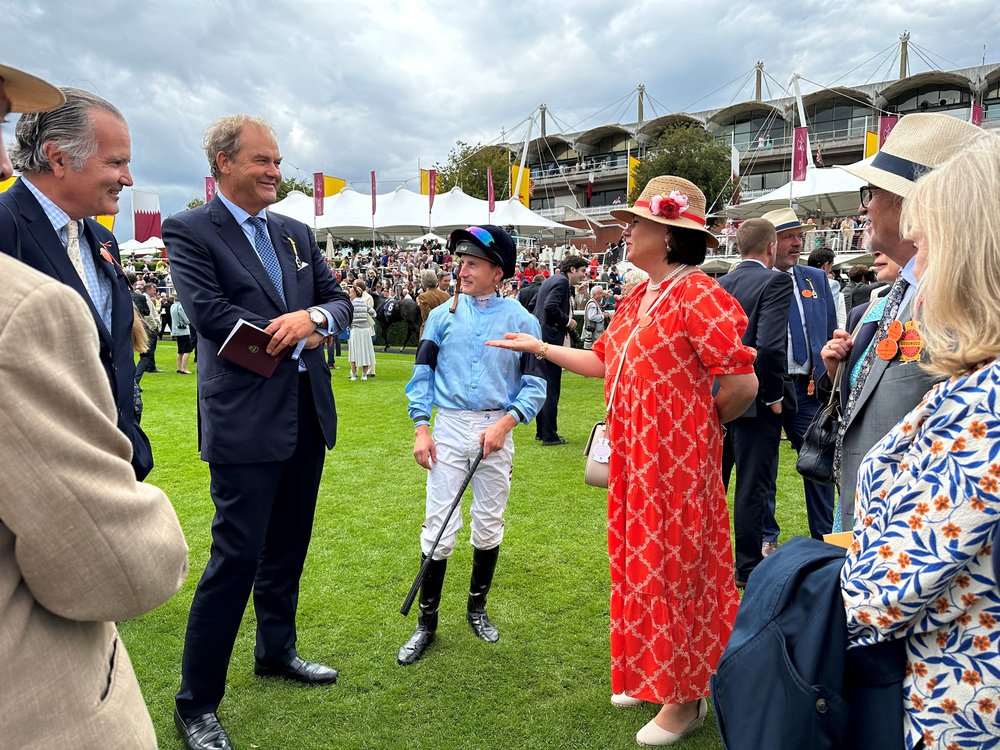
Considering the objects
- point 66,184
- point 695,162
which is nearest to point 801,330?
point 66,184

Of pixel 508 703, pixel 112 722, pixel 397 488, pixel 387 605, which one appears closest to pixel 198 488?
pixel 397 488

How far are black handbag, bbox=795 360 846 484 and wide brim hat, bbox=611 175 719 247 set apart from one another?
33.2 inches

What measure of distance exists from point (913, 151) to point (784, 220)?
3513 mm

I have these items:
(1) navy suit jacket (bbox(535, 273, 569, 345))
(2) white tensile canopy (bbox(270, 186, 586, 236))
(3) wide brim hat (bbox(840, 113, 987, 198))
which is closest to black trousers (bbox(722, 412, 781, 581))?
(3) wide brim hat (bbox(840, 113, 987, 198))

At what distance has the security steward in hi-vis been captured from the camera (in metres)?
3.56

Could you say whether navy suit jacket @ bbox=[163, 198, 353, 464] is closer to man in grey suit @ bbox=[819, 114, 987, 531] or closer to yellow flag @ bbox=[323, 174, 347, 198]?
man in grey suit @ bbox=[819, 114, 987, 531]

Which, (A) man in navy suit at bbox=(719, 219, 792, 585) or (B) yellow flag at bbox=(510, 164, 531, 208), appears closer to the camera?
(A) man in navy suit at bbox=(719, 219, 792, 585)

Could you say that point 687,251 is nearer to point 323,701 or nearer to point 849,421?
point 849,421

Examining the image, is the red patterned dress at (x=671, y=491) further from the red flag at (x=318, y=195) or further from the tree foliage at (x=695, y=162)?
the tree foliage at (x=695, y=162)

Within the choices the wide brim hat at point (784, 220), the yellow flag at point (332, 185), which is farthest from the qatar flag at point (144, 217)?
the wide brim hat at point (784, 220)

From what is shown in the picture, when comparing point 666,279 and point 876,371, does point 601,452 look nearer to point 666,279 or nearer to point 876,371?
point 666,279

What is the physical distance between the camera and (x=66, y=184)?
8.17ft

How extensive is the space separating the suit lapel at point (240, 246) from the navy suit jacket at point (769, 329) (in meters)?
3.12

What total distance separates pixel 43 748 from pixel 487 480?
2.66m
